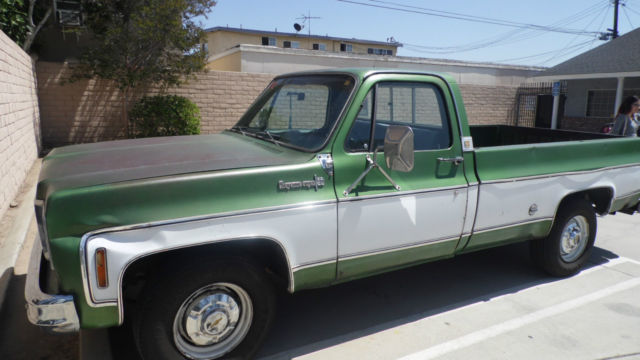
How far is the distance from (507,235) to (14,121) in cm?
698

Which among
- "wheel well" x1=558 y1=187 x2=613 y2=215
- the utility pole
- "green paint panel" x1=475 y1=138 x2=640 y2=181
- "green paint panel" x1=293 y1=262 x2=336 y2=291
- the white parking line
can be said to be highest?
the utility pole

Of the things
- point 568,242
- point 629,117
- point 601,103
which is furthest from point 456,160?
point 601,103

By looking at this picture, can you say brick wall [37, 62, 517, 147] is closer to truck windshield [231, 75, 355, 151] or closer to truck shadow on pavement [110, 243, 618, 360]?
truck windshield [231, 75, 355, 151]

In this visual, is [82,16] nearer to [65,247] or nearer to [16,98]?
[16,98]

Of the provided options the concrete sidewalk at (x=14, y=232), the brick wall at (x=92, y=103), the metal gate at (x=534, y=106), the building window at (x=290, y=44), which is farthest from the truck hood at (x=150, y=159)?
the building window at (x=290, y=44)

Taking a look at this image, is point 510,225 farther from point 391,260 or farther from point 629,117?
point 629,117

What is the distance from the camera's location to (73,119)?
12.1 m

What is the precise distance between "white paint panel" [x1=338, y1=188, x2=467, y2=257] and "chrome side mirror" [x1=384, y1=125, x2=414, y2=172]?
38 cm

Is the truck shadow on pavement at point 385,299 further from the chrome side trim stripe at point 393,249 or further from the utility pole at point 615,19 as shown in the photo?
the utility pole at point 615,19

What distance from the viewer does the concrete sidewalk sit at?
431cm

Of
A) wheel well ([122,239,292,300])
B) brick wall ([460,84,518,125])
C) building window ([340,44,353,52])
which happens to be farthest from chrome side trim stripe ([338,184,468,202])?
building window ([340,44,353,52])

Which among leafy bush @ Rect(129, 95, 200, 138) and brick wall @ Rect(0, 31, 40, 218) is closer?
brick wall @ Rect(0, 31, 40, 218)

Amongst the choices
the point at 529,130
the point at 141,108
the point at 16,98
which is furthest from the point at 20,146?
the point at 529,130

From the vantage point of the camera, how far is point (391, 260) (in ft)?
11.5
